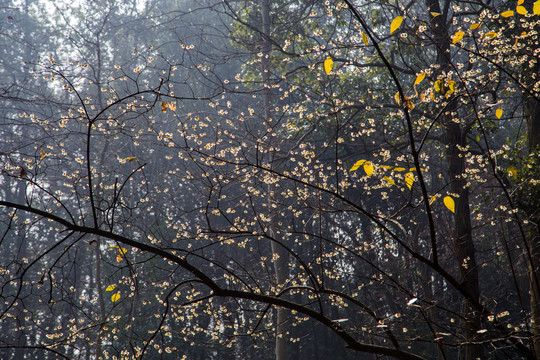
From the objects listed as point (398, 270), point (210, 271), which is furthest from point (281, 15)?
point (210, 271)

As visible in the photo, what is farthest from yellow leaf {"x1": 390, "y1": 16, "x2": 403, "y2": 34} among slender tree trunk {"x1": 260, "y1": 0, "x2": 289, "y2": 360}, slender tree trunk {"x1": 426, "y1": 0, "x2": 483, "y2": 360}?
slender tree trunk {"x1": 260, "y1": 0, "x2": 289, "y2": 360}

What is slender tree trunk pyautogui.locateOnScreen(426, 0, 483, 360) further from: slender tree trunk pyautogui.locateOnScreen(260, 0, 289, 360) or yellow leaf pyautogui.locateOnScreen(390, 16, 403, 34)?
yellow leaf pyautogui.locateOnScreen(390, 16, 403, 34)

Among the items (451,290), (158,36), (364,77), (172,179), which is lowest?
(451,290)

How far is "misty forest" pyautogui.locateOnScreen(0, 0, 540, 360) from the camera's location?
13.8 ft

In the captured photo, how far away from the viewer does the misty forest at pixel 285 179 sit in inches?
165

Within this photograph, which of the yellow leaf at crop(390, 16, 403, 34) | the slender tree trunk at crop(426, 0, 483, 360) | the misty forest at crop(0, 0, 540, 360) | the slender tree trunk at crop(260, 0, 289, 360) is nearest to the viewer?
the yellow leaf at crop(390, 16, 403, 34)

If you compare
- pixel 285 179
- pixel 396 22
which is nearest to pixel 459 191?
pixel 285 179

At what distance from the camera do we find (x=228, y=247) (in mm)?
14523

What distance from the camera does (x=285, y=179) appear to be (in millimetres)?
8117

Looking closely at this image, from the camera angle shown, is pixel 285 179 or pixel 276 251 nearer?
pixel 285 179

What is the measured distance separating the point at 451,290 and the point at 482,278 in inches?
60.5

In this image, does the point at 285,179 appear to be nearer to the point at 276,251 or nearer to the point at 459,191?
the point at 276,251

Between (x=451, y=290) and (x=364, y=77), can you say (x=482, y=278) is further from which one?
(x=364, y=77)

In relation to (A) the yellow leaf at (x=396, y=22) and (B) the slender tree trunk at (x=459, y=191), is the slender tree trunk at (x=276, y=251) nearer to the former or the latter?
(B) the slender tree trunk at (x=459, y=191)
